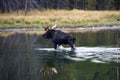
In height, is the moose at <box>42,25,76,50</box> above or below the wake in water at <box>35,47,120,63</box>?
above

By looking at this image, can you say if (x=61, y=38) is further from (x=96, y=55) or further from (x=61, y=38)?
(x=96, y=55)

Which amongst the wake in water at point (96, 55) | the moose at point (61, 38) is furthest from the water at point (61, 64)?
the moose at point (61, 38)

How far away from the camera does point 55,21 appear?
4659 cm

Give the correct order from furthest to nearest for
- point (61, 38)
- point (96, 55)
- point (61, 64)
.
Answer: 1. point (61, 38)
2. point (96, 55)
3. point (61, 64)

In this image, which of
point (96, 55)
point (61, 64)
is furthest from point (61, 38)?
point (61, 64)

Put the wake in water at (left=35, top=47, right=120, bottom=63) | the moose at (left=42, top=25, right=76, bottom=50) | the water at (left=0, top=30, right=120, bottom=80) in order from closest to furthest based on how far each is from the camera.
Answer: the water at (left=0, top=30, right=120, bottom=80), the wake in water at (left=35, top=47, right=120, bottom=63), the moose at (left=42, top=25, right=76, bottom=50)

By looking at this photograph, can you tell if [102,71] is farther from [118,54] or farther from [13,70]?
[118,54]

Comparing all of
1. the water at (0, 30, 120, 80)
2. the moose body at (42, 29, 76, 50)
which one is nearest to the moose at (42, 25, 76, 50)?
the moose body at (42, 29, 76, 50)

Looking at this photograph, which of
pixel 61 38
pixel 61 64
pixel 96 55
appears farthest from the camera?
pixel 61 38

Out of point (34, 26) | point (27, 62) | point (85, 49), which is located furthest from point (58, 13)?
point (27, 62)

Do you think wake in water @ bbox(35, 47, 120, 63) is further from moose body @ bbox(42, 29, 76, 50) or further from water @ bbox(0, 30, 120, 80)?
moose body @ bbox(42, 29, 76, 50)

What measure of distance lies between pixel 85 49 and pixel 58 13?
3335cm

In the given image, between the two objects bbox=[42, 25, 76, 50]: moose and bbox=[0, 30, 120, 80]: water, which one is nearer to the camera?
bbox=[0, 30, 120, 80]: water

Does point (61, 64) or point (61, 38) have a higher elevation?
point (61, 38)
